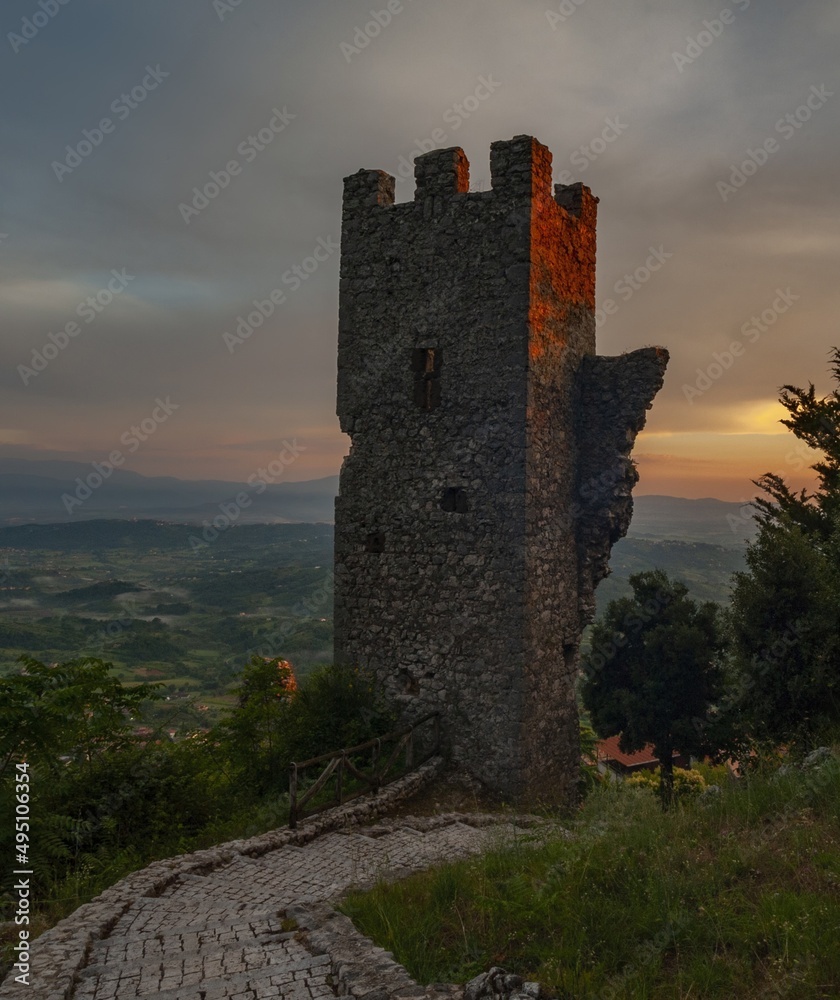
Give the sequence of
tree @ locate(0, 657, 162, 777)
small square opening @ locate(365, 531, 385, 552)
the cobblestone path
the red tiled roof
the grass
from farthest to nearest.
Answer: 1. the red tiled roof
2. small square opening @ locate(365, 531, 385, 552)
3. tree @ locate(0, 657, 162, 777)
4. the cobblestone path
5. the grass

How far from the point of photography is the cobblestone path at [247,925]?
504 centimetres

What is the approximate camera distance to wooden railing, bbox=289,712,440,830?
8.64m

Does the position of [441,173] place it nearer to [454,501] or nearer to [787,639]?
[454,501]

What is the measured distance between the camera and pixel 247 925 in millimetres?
6012

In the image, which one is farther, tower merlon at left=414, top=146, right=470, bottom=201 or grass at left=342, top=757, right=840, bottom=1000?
tower merlon at left=414, top=146, right=470, bottom=201

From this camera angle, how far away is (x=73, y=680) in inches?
352

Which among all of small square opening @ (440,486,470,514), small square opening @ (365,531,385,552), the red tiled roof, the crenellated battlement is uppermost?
the crenellated battlement

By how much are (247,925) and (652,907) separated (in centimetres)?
322

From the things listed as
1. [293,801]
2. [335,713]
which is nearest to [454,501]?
[335,713]

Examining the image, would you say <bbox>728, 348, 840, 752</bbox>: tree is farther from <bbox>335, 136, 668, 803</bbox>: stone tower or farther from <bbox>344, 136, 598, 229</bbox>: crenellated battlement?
<bbox>344, 136, 598, 229</bbox>: crenellated battlement

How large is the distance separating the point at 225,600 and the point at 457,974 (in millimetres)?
58672

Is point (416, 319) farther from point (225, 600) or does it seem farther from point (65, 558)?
point (65, 558)

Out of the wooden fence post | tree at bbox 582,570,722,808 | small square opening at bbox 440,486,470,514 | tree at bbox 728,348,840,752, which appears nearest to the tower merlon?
small square opening at bbox 440,486,470,514

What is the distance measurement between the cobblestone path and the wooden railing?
55cm
